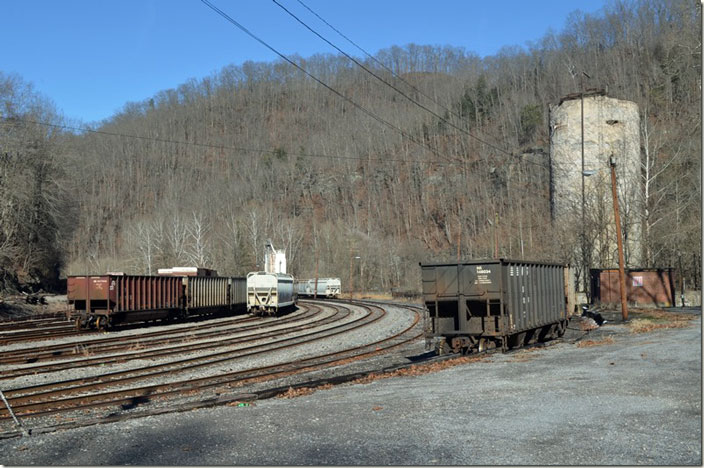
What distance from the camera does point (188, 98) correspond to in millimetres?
185875

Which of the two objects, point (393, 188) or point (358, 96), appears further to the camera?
point (358, 96)

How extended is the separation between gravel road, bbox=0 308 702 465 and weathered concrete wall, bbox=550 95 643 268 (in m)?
36.1

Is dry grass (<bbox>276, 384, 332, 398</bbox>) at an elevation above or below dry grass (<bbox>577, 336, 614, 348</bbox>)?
below

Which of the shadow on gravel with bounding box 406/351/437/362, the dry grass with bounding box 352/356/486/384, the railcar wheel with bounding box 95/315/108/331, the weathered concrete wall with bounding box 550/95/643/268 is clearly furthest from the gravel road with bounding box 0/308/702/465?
the weathered concrete wall with bounding box 550/95/643/268

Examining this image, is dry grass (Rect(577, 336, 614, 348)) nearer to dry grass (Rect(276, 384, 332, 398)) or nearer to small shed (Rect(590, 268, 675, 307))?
dry grass (Rect(276, 384, 332, 398))

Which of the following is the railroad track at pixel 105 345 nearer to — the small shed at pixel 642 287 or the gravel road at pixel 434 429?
the gravel road at pixel 434 429

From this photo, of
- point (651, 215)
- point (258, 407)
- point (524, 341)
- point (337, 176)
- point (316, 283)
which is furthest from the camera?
point (337, 176)

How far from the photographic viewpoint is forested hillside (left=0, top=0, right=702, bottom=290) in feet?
177

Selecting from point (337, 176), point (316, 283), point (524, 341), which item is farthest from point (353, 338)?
point (337, 176)

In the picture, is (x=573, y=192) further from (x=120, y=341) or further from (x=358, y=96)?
(x=358, y=96)

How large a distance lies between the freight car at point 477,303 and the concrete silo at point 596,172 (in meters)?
29.2

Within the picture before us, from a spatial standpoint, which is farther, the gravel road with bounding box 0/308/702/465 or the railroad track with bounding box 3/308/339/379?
the railroad track with bounding box 3/308/339/379

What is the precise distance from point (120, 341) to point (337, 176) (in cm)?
9841

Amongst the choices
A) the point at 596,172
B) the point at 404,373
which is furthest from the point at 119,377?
the point at 596,172
